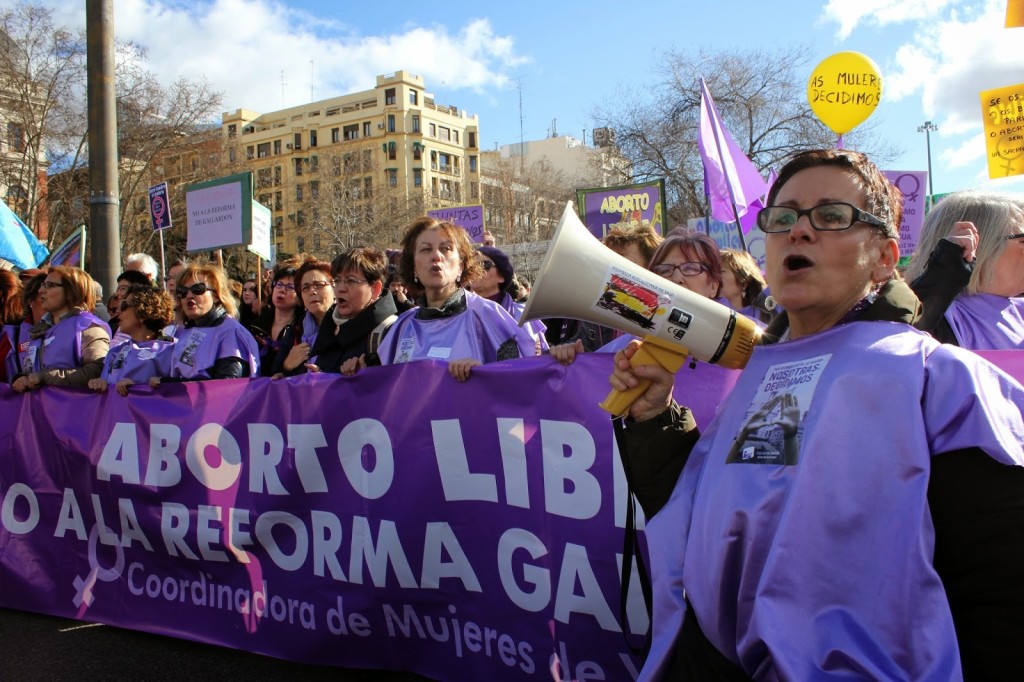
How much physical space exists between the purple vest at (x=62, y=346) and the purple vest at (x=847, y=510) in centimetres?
441

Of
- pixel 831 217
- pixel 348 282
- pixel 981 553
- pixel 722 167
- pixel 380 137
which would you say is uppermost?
pixel 380 137

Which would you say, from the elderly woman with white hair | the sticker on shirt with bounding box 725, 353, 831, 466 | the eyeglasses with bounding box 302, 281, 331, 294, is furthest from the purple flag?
the sticker on shirt with bounding box 725, 353, 831, 466

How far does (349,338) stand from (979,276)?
2.81 m

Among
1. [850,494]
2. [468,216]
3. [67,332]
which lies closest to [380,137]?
[468,216]

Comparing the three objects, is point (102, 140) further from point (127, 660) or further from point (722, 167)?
point (722, 167)

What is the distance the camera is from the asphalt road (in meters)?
3.20

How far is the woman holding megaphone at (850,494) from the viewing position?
44.5 inches

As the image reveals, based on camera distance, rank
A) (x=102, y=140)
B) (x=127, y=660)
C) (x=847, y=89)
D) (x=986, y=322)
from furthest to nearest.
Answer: (x=847, y=89) → (x=102, y=140) → (x=127, y=660) → (x=986, y=322)

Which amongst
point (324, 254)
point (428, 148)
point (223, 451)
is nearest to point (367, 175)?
point (324, 254)

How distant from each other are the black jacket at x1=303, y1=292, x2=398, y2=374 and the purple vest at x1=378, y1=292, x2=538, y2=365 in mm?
384

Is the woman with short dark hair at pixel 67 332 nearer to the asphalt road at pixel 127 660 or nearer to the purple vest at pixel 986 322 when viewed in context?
the asphalt road at pixel 127 660

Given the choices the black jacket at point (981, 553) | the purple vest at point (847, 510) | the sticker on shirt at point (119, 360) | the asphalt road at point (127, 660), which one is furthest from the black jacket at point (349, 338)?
the black jacket at point (981, 553)

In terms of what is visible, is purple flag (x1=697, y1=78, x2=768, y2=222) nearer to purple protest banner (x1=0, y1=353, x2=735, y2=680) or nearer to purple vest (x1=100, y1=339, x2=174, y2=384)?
purple protest banner (x1=0, y1=353, x2=735, y2=680)

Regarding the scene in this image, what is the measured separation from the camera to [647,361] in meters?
1.73
